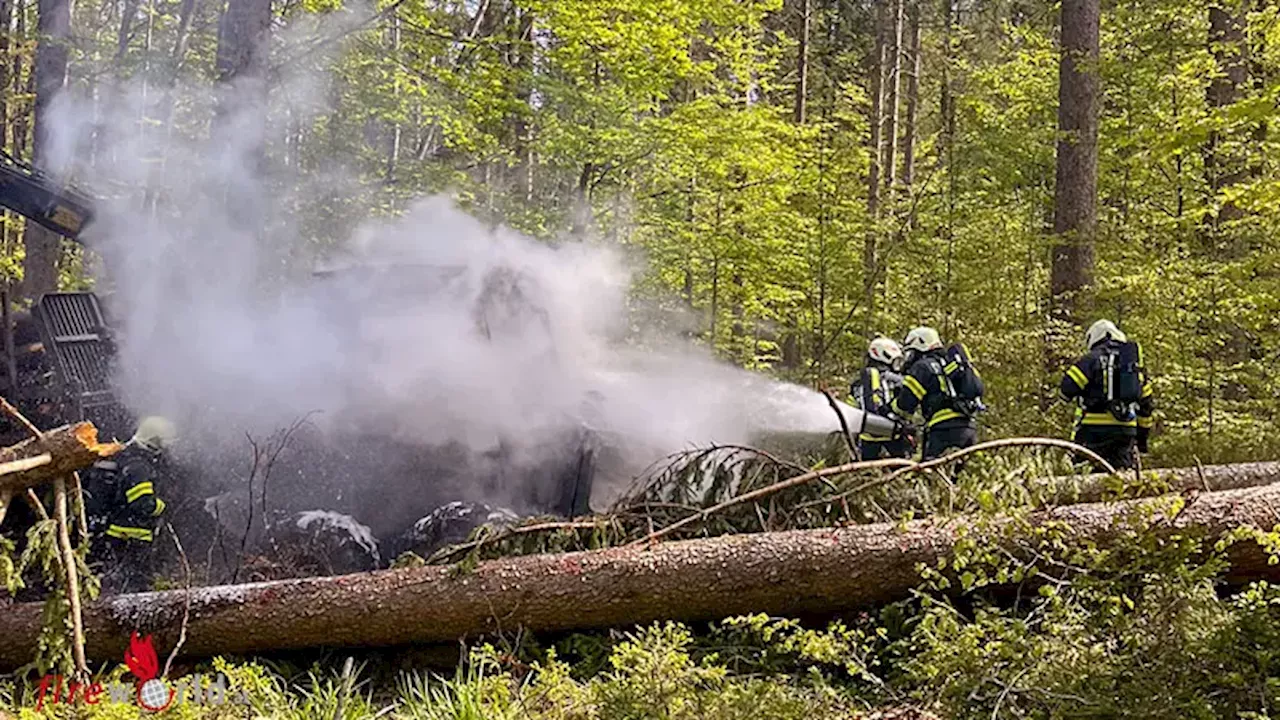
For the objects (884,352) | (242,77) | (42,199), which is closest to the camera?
(884,352)

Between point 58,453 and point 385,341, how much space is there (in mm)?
4470

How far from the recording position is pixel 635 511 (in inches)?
240

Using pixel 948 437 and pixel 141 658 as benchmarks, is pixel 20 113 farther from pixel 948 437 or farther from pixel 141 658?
pixel 948 437

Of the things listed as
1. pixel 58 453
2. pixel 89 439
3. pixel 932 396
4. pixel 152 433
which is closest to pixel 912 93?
pixel 932 396

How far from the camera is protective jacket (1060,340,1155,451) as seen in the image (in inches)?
301

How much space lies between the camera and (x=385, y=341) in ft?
28.3

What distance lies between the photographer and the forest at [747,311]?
13.9 ft

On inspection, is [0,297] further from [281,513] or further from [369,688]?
[369,688]

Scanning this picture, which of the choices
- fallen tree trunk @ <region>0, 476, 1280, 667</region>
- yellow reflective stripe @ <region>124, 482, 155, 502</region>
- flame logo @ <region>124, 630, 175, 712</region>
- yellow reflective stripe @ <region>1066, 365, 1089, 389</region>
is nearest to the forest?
fallen tree trunk @ <region>0, 476, 1280, 667</region>

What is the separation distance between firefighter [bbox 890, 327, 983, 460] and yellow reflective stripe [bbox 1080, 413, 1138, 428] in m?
0.80

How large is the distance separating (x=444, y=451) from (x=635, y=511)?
8.22 feet

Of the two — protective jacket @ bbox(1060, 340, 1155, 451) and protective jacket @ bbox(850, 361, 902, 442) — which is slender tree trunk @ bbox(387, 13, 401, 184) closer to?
protective jacket @ bbox(850, 361, 902, 442)

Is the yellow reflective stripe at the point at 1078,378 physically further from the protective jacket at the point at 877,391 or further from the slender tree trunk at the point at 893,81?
the slender tree trunk at the point at 893,81

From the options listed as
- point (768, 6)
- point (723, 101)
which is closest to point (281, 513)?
point (723, 101)
